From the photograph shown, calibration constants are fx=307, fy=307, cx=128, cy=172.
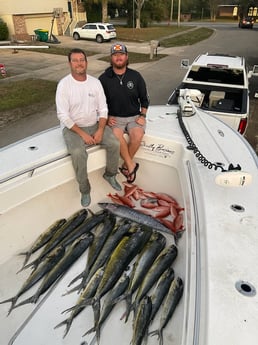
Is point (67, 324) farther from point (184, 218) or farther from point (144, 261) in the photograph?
point (184, 218)

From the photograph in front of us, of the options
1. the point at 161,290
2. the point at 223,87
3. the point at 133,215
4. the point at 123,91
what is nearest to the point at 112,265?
the point at 161,290

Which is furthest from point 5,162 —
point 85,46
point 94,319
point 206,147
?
point 85,46

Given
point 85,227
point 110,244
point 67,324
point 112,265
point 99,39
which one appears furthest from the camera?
point 99,39

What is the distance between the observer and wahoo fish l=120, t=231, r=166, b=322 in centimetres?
271

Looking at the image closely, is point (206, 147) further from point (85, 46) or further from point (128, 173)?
point (85, 46)

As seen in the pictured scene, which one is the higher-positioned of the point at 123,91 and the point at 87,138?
the point at 123,91

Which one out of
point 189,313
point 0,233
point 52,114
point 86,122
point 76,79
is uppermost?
point 76,79

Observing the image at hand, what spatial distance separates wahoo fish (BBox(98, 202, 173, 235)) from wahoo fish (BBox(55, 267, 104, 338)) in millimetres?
799

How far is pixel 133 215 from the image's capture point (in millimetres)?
3537

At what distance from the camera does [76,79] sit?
325 centimetres

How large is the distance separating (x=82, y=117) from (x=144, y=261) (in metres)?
1.65

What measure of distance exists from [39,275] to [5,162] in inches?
45.0

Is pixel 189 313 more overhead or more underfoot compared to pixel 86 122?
more underfoot

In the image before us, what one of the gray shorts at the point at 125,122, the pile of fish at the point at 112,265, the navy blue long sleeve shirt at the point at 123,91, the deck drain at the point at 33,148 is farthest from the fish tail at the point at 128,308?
the navy blue long sleeve shirt at the point at 123,91
